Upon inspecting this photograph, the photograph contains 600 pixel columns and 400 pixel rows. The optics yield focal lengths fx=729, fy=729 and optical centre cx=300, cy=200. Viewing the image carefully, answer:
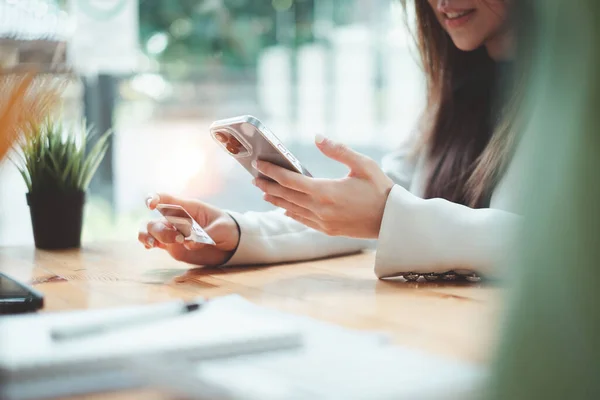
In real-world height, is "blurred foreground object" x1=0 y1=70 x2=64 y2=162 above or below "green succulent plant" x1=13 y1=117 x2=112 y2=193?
above

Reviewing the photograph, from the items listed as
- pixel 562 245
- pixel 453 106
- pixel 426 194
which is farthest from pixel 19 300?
pixel 453 106

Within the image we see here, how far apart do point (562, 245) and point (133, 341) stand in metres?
0.33

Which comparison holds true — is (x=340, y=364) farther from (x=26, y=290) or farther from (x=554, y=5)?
(x=26, y=290)

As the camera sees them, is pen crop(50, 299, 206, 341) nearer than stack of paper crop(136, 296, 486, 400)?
No

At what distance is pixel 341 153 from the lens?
3.05 feet

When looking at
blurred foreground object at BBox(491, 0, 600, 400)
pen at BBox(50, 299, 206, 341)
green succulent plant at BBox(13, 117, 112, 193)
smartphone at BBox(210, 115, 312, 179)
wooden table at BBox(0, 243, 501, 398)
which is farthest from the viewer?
green succulent plant at BBox(13, 117, 112, 193)

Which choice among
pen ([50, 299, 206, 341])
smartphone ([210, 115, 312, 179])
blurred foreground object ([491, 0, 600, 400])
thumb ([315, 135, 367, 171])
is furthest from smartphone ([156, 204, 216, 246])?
blurred foreground object ([491, 0, 600, 400])

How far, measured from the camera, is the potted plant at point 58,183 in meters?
1.26

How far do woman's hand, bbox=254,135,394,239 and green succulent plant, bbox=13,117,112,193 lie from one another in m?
0.45

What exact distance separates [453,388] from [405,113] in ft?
11.2

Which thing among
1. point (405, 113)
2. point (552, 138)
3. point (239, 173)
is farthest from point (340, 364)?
point (405, 113)

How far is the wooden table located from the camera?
0.64 meters

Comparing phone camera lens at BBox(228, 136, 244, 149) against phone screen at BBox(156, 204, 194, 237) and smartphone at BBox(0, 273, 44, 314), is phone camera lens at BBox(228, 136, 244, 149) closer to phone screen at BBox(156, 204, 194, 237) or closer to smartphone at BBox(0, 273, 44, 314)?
phone screen at BBox(156, 204, 194, 237)

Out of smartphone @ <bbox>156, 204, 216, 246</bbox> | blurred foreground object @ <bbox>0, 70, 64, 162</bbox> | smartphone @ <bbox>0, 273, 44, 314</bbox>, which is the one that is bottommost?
smartphone @ <bbox>0, 273, 44, 314</bbox>
